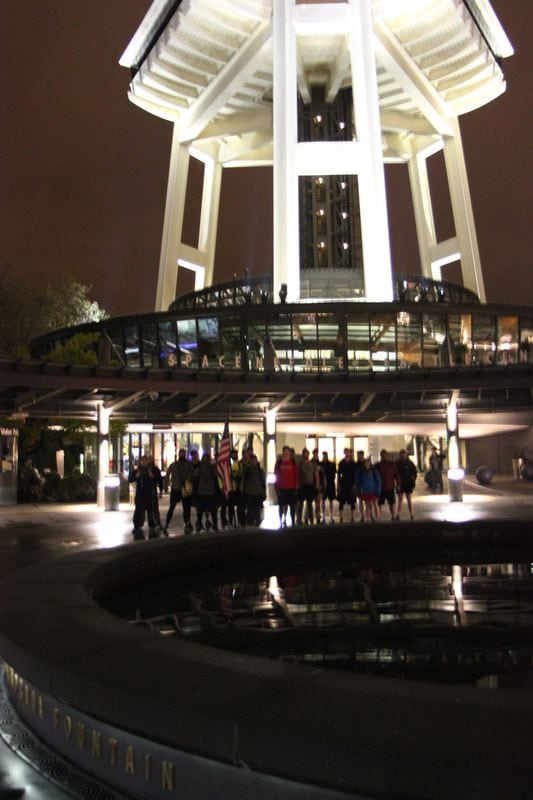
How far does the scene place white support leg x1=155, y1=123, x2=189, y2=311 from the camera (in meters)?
71.3

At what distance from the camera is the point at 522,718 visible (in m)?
3.36

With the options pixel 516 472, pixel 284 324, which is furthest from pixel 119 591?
pixel 516 472

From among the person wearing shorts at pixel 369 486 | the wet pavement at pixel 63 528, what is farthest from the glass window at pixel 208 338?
the person wearing shorts at pixel 369 486

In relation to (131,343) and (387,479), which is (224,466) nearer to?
(387,479)

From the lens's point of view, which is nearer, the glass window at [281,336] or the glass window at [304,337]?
the glass window at [304,337]

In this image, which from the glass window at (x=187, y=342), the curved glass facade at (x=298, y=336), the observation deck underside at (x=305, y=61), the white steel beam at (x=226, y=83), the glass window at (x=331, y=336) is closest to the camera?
the curved glass facade at (x=298, y=336)

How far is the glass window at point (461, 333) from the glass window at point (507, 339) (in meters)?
1.77

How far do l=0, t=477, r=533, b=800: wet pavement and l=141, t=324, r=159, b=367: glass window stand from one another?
58.0 feet

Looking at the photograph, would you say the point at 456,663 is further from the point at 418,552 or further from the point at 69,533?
the point at 69,533

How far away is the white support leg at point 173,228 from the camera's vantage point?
234 feet

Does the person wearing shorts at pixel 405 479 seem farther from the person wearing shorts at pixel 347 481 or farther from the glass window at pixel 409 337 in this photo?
the glass window at pixel 409 337

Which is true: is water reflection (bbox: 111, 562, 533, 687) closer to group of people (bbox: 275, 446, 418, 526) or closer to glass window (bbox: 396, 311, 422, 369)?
group of people (bbox: 275, 446, 418, 526)

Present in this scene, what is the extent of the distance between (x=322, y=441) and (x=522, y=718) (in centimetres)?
4705

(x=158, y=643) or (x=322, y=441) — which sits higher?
(x=322, y=441)
